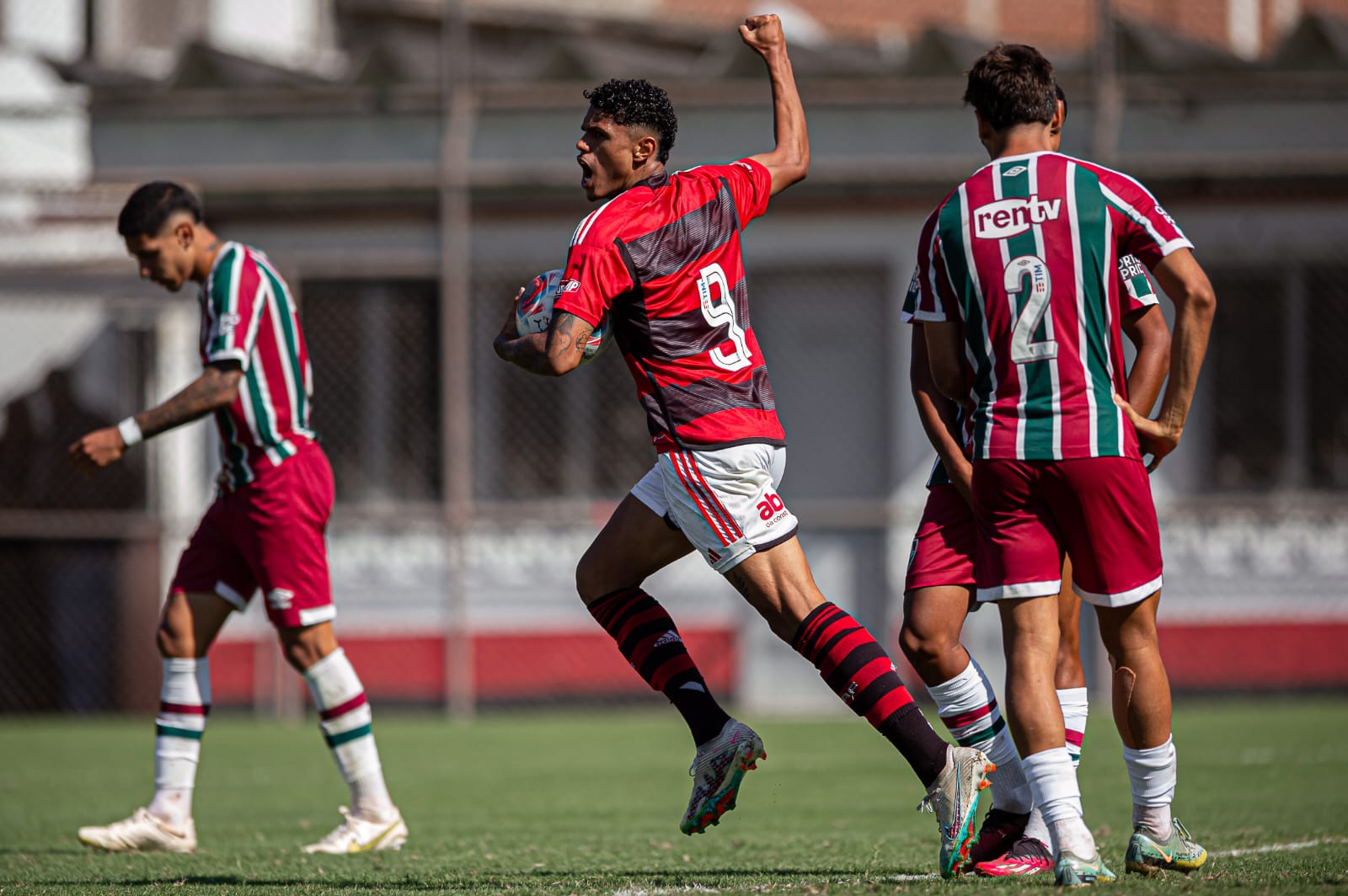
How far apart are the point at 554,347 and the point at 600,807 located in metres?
3.42

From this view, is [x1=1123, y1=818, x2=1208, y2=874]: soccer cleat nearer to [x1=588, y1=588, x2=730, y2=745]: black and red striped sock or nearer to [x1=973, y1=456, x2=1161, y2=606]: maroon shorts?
[x1=973, y1=456, x2=1161, y2=606]: maroon shorts

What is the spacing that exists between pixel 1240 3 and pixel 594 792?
33.8 ft

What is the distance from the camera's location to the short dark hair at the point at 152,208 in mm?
6098

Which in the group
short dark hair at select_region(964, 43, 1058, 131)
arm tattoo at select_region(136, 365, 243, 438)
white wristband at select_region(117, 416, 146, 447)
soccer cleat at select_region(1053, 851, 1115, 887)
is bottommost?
soccer cleat at select_region(1053, 851, 1115, 887)

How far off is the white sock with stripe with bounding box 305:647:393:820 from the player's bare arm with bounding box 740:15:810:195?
236 centimetres

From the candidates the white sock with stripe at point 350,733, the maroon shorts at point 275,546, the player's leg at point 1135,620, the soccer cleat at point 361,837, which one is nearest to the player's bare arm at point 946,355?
the player's leg at point 1135,620

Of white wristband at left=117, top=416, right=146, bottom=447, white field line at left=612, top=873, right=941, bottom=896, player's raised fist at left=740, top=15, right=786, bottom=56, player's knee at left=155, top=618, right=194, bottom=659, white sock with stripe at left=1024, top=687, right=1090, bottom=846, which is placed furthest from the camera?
player's knee at left=155, top=618, right=194, bottom=659

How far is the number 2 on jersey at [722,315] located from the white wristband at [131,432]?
7.14 feet

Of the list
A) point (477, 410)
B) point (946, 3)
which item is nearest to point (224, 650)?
point (477, 410)

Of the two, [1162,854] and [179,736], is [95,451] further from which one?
[1162,854]

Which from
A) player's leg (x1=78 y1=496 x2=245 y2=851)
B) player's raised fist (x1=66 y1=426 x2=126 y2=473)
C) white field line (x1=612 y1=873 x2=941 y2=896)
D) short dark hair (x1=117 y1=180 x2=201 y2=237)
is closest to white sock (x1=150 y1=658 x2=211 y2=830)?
player's leg (x1=78 y1=496 x2=245 y2=851)

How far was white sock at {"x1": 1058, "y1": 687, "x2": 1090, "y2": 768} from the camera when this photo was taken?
481 centimetres

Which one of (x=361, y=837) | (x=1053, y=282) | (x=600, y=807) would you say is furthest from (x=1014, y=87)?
(x=600, y=807)

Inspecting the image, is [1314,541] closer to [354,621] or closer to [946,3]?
[354,621]
